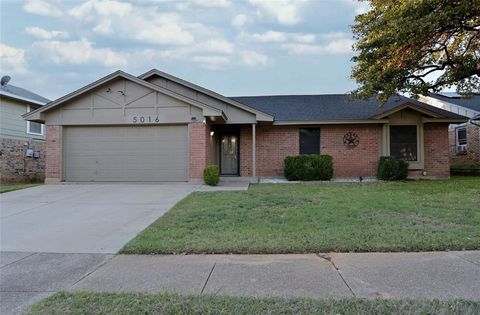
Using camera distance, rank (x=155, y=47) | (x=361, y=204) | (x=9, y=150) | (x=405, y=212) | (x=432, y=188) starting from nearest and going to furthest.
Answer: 1. (x=405, y=212)
2. (x=361, y=204)
3. (x=432, y=188)
4. (x=9, y=150)
5. (x=155, y=47)

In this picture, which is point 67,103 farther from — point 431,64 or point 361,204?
point 431,64

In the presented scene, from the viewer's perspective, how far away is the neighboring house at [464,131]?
736 inches

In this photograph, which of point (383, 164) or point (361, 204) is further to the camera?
point (383, 164)

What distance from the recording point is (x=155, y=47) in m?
18.8

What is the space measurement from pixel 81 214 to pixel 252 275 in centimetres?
556

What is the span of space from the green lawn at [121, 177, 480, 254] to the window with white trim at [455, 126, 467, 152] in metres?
12.3

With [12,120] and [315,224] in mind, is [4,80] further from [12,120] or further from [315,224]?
[315,224]

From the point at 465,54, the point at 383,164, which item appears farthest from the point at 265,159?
the point at 465,54

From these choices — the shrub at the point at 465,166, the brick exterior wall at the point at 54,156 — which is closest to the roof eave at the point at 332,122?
the shrub at the point at 465,166

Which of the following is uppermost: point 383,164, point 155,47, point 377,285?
point 155,47

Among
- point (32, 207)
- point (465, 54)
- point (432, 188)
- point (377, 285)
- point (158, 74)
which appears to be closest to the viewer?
point (377, 285)

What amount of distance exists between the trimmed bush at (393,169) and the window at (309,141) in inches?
119

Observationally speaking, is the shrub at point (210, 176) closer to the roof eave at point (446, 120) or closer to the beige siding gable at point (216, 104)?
the beige siding gable at point (216, 104)

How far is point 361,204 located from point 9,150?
55.0 ft
